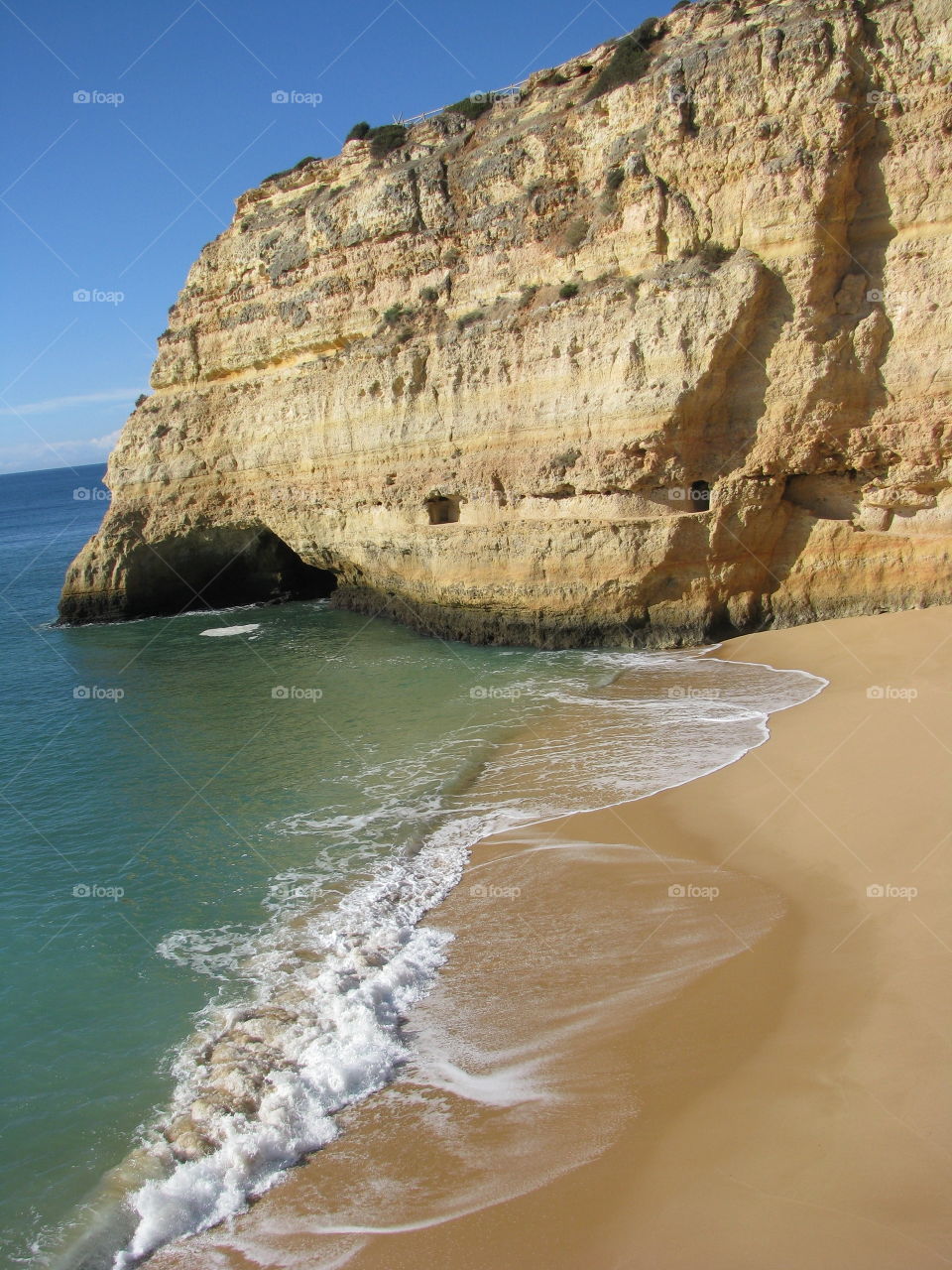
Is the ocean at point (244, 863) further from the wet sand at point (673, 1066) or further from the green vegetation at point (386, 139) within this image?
the green vegetation at point (386, 139)

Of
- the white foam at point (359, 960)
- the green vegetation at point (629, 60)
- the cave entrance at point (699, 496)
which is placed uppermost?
the green vegetation at point (629, 60)

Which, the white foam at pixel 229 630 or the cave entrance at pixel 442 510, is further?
the white foam at pixel 229 630

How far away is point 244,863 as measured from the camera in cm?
893

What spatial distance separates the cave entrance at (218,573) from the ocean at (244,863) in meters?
5.58

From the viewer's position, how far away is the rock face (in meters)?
13.7

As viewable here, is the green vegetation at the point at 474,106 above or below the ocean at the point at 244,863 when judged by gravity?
above

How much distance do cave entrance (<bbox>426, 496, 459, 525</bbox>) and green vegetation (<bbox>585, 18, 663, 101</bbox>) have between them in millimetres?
8265

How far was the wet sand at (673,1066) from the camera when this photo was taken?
4199mm

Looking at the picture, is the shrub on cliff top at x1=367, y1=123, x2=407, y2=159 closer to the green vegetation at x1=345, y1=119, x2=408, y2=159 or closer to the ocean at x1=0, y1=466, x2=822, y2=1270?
the green vegetation at x1=345, y1=119, x2=408, y2=159

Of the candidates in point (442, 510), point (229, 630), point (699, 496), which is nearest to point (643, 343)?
point (699, 496)

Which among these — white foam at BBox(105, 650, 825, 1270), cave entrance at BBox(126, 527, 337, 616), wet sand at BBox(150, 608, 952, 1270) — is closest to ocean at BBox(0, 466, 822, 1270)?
white foam at BBox(105, 650, 825, 1270)

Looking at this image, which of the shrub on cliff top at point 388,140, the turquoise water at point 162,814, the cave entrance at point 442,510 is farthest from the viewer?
the shrub on cliff top at point 388,140

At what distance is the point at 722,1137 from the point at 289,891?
4767mm

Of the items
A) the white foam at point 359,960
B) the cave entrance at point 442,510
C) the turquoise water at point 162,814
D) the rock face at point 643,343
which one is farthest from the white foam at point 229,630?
the white foam at point 359,960
